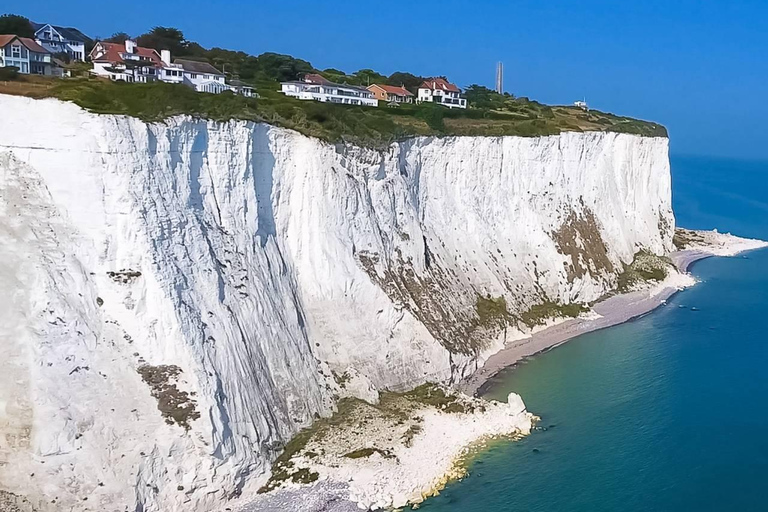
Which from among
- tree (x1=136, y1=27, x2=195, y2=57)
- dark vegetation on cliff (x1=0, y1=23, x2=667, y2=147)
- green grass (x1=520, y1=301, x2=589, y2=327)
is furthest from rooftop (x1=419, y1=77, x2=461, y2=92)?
green grass (x1=520, y1=301, x2=589, y2=327)

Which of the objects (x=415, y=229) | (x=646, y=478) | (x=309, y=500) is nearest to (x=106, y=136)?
(x=309, y=500)

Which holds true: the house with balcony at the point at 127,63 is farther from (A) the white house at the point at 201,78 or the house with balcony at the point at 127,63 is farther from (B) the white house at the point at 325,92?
(B) the white house at the point at 325,92

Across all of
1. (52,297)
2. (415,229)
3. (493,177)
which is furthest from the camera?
(493,177)

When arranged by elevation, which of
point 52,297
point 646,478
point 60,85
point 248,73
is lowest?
point 646,478

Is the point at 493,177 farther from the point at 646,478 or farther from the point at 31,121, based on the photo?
the point at 31,121

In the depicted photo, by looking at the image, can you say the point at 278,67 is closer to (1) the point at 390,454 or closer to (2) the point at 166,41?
(2) the point at 166,41

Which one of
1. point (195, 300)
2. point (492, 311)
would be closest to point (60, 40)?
point (195, 300)

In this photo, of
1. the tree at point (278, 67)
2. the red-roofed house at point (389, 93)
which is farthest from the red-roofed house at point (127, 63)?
the red-roofed house at point (389, 93)
